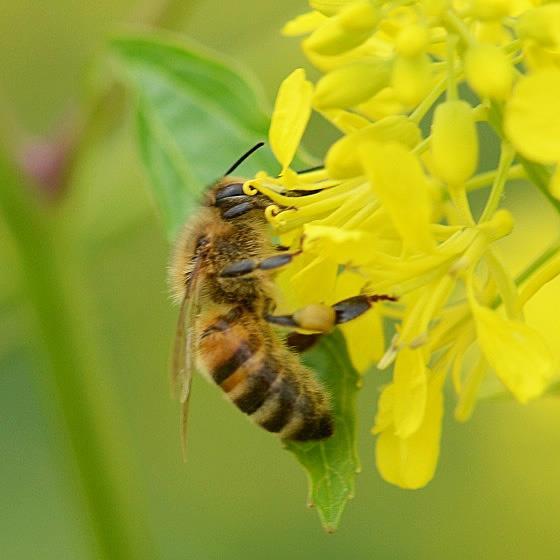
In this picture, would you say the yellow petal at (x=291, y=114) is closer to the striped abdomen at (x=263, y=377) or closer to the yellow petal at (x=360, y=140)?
the yellow petal at (x=360, y=140)

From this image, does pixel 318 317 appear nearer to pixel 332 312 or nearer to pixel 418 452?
pixel 332 312

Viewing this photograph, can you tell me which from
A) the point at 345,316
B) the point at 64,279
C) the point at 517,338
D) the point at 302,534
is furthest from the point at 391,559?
the point at 517,338

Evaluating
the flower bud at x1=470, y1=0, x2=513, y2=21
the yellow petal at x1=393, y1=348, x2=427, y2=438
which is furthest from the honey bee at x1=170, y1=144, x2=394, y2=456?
the flower bud at x1=470, y1=0, x2=513, y2=21

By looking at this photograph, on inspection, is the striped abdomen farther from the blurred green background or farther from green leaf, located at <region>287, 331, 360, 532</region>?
the blurred green background

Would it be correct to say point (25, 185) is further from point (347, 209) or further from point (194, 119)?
point (347, 209)

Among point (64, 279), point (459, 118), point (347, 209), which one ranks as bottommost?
point (64, 279)

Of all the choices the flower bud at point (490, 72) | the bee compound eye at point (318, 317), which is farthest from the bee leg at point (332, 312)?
the flower bud at point (490, 72)
